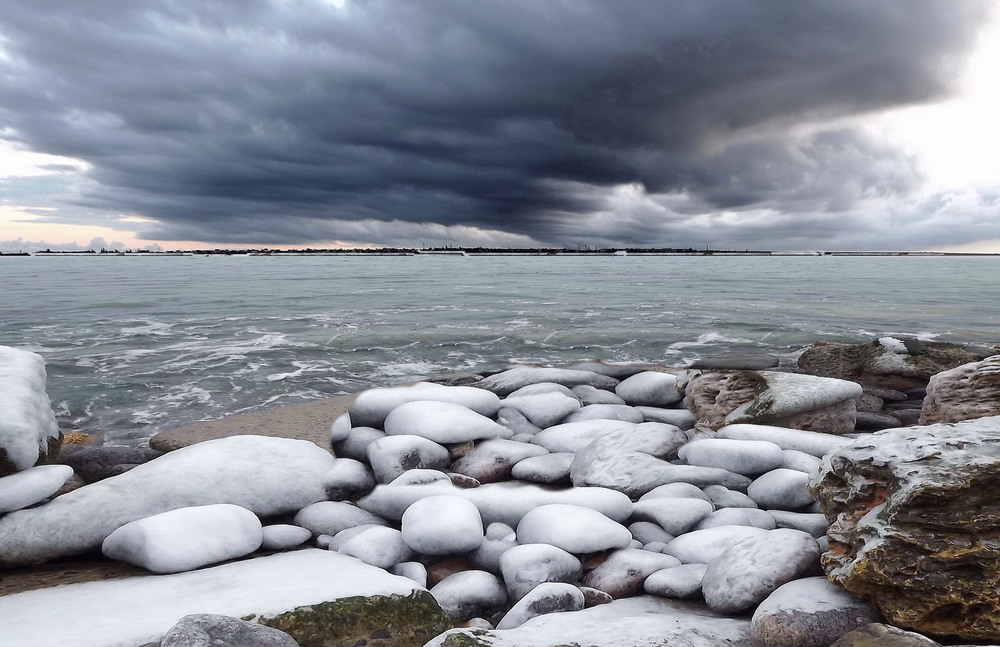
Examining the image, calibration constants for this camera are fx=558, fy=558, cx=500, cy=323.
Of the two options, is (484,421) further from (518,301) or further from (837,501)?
(518,301)

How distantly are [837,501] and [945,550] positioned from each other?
0.50 m

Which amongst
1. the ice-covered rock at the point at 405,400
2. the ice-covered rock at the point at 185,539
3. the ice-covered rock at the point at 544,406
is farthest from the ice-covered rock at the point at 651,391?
the ice-covered rock at the point at 185,539

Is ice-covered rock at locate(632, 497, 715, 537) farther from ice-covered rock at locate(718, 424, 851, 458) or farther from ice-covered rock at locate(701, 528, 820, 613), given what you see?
ice-covered rock at locate(718, 424, 851, 458)

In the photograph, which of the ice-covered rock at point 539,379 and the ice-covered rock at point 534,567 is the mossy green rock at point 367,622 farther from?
the ice-covered rock at point 539,379

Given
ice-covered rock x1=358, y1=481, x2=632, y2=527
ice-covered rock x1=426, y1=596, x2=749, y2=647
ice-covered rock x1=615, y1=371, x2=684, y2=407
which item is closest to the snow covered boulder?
ice-covered rock x1=358, y1=481, x2=632, y2=527

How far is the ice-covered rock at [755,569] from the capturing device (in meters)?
2.51

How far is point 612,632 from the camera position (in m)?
2.28

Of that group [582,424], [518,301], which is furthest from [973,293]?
[582,424]

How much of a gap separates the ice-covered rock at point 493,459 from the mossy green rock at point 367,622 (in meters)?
1.68

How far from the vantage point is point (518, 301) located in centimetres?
1944

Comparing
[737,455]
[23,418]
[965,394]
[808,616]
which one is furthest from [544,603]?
[965,394]

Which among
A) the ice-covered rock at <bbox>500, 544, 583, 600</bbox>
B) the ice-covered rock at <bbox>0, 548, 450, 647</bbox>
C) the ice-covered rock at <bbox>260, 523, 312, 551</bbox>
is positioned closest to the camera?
the ice-covered rock at <bbox>0, 548, 450, 647</bbox>

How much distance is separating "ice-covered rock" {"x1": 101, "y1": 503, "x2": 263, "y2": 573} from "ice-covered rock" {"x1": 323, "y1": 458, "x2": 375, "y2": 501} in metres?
0.78

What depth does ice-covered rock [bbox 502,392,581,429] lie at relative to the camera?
17.8 ft
